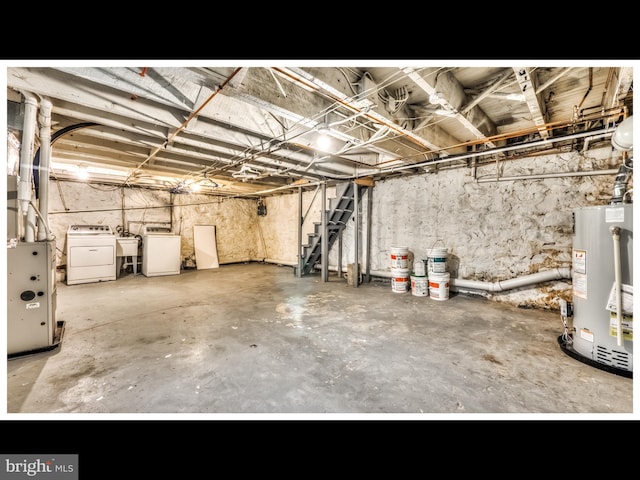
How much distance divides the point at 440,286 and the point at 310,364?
2569mm

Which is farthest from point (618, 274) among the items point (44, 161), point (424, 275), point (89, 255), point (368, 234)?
point (89, 255)

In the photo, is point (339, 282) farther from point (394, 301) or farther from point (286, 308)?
point (286, 308)

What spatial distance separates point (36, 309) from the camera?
194 cm

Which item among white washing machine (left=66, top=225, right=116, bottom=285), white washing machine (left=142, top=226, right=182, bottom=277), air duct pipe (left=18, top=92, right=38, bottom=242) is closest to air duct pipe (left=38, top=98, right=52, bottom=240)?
air duct pipe (left=18, top=92, right=38, bottom=242)

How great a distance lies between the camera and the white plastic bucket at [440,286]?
353 cm

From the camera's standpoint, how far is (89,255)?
4672mm

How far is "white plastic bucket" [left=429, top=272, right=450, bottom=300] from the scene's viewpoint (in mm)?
3533

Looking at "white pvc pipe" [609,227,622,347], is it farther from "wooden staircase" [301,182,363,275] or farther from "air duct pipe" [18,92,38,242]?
"air duct pipe" [18,92,38,242]

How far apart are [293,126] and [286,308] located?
220 cm

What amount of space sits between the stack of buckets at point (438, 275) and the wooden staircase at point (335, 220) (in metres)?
1.89

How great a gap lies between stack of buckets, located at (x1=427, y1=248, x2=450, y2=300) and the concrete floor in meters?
0.29

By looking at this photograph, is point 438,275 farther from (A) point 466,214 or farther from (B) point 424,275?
(A) point 466,214

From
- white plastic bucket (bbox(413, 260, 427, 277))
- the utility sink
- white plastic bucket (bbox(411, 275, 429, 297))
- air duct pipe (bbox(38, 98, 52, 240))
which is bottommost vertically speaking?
white plastic bucket (bbox(411, 275, 429, 297))
